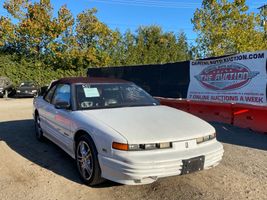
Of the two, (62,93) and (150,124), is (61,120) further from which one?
(150,124)

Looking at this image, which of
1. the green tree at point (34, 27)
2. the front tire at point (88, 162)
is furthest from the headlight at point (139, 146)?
the green tree at point (34, 27)

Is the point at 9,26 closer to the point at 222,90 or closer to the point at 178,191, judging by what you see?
the point at 222,90

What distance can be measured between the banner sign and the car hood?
171 inches

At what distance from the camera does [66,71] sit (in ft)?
102

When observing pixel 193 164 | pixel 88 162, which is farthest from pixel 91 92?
pixel 193 164

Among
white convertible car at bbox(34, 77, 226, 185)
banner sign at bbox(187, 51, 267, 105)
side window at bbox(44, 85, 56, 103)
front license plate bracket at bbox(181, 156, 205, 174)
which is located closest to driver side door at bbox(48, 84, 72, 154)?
white convertible car at bbox(34, 77, 226, 185)

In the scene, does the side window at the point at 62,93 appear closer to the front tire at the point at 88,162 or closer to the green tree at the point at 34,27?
the front tire at the point at 88,162

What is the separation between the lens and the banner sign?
8.79 metres

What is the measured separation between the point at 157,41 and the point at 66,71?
12451 mm

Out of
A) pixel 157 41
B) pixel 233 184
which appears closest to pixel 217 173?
pixel 233 184

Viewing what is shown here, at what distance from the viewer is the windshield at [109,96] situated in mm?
5410

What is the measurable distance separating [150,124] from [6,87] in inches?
916

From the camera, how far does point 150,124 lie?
4.50 metres

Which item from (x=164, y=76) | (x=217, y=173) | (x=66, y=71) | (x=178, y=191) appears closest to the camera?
(x=178, y=191)
